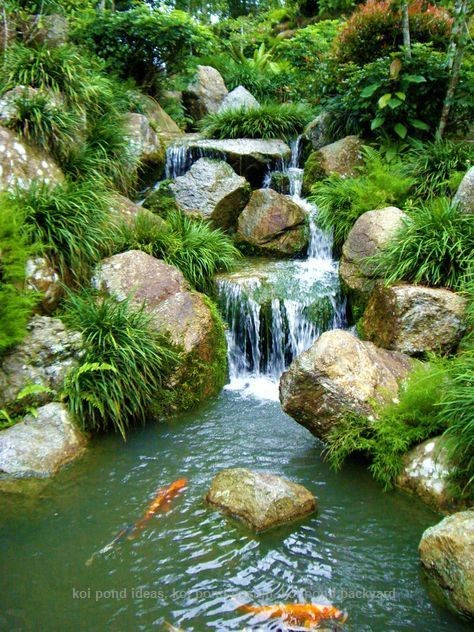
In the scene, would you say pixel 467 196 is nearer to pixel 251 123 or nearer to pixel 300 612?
pixel 251 123

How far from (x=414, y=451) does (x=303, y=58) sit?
12175mm

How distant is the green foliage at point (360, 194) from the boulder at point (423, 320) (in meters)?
2.55

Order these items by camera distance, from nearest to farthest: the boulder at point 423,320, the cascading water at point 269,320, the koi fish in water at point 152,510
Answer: the koi fish in water at point 152,510 < the boulder at point 423,320 < the cascading water at point 269,320

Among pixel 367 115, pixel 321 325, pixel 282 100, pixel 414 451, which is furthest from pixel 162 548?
pixel 282 100

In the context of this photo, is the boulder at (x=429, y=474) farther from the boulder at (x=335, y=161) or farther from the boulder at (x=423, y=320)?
the boulder at (x=335, y=161)

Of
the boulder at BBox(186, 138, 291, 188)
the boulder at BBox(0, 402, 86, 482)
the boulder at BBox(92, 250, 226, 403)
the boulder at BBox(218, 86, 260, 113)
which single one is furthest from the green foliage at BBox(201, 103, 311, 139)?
the boulder at BBox(0, 402, 86, 482)

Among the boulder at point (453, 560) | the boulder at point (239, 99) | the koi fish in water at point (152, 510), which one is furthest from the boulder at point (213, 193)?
the boulder at point (453, 560)

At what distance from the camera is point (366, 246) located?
759 centimetres

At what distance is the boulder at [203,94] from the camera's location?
13.7 meters

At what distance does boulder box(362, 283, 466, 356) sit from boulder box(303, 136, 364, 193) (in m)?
4.25

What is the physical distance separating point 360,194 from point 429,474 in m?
5.04

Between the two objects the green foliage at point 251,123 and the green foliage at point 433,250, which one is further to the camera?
the green foliage at point 251,123

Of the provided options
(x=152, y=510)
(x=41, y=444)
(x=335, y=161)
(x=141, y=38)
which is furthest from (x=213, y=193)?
(x=152, y=510)

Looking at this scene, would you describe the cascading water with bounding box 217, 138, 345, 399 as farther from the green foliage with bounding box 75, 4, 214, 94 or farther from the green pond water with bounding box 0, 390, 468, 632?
the green foliage with bounding box 75, 4, 214, 94
